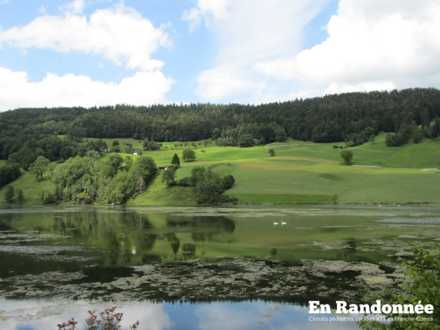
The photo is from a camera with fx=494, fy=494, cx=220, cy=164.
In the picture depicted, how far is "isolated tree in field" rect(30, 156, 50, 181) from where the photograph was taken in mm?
174000

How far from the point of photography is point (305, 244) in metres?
48.9

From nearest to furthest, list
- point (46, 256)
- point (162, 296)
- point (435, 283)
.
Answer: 1. point (435, 283)
2. point (162, 296)
3. point (46, 256)

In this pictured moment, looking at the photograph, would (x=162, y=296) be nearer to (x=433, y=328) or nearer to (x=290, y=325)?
(x=290, y=325)

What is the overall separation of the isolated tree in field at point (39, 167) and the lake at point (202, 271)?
111434mm

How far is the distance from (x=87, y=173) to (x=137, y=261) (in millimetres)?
125086

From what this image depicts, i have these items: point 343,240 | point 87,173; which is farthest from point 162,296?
point 87,173

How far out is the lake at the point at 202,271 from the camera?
82.3 ft

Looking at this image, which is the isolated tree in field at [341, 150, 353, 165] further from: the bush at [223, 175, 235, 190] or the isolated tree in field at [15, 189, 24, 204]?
the isolated tree in field at [15, 189, 24, 204]

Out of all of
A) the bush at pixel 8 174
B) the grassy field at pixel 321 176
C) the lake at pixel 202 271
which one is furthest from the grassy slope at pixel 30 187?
the lake at pixel 202 271

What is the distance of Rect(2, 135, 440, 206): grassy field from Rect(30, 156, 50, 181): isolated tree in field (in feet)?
10.6

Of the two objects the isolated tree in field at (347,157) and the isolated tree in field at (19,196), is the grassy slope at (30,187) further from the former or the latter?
the isolated tree in field at (347,157)

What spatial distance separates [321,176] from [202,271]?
97.4 meters

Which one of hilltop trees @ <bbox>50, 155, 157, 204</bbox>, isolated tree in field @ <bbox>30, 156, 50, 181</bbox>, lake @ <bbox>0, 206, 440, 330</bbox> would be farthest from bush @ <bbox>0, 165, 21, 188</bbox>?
lake @ <bbox>0, 206, 440, 330</bbox>

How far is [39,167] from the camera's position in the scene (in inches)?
6900
